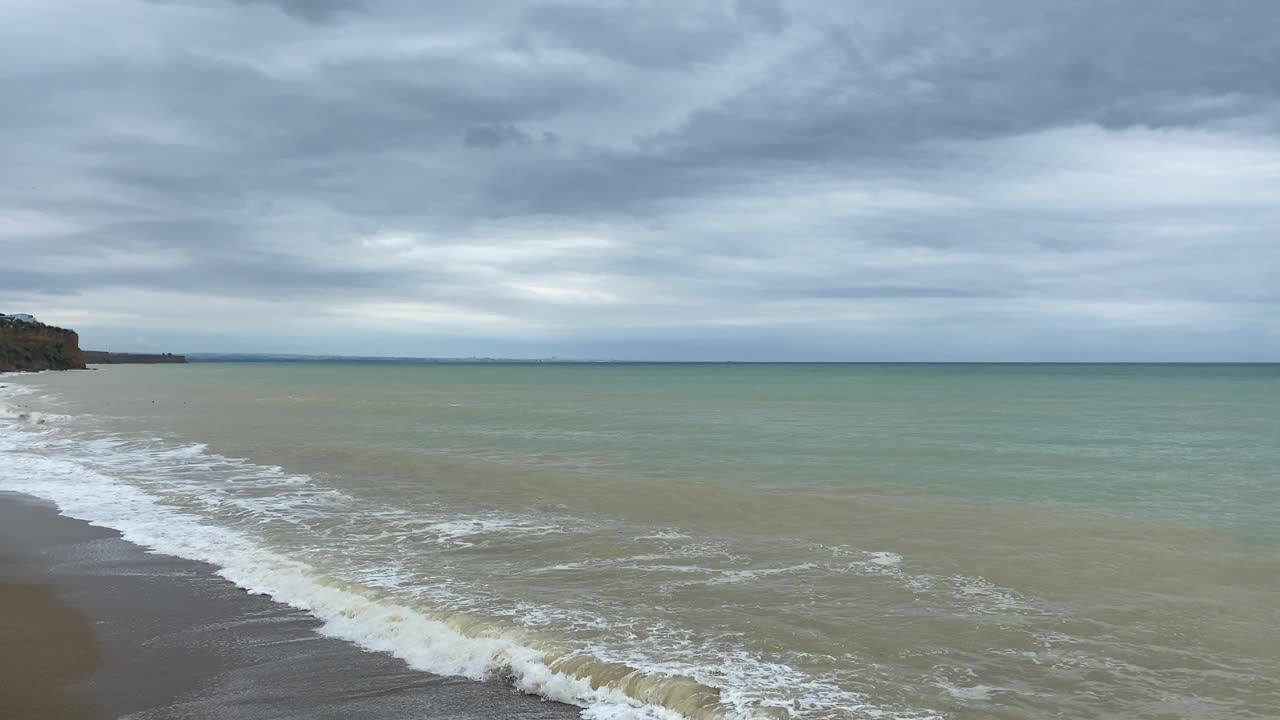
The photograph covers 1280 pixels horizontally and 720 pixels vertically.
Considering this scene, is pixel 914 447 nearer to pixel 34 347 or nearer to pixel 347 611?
pixel 347 611

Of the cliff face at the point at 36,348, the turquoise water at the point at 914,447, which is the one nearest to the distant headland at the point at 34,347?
the cliff face at the point at 36,348

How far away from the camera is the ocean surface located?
7.07 meters

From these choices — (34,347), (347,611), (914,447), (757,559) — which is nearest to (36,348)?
(34,347)

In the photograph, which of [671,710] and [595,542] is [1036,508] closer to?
[595,542]

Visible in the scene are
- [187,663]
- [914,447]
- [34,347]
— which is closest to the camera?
[187,663]

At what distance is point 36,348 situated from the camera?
390 ft

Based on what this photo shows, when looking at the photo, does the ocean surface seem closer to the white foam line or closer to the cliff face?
the white foam line

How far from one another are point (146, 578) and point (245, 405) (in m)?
43.2

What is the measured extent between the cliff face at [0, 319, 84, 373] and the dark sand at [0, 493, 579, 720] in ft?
399

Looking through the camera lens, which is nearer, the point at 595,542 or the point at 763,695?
the point at 763,695

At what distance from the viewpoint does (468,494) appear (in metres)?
17.0

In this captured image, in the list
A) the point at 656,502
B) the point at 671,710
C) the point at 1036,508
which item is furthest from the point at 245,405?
the point at 671,710

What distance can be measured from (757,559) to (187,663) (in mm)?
6859

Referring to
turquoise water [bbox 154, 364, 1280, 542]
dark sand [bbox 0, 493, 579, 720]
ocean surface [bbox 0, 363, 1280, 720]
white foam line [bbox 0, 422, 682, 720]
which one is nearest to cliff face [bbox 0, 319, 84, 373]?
turquoise water [bbox 154, 364, 1280, 542]
